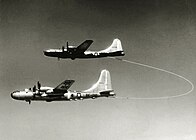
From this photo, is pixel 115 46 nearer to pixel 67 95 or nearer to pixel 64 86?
pixel 64 86

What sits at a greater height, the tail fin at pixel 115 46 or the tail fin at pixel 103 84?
the tail fin at pixel 115 46

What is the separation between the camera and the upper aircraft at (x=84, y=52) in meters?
4.76

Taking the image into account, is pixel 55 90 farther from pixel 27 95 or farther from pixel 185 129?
pixel 185 129

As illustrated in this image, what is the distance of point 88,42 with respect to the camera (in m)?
4.68

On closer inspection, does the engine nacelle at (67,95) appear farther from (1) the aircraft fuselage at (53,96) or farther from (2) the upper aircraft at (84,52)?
(2) the upper aircraft at (84,52)

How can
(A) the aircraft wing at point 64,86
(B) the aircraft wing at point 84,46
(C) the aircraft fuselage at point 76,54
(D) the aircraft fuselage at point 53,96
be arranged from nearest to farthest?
(B) the aircraft wing at point 84,46
(C) the aircraft fuselage at point 76,54
(A) the aircraft wing at point 64,86
(D) the aircraft fuselage at point 53,96

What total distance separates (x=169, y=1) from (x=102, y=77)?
61.2 inches

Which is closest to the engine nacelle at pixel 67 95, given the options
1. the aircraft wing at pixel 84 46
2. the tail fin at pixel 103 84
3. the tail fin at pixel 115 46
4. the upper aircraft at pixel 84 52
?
the tail fin at pixel 103 84

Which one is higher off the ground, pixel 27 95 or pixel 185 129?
pixel 27 95

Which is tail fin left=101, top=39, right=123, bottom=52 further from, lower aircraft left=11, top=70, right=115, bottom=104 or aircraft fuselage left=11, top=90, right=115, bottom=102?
aircraft fuselage left=11, top=90, right=115, bottom=102

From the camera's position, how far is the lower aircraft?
200 inches

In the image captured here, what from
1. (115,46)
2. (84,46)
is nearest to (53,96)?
(84,46)

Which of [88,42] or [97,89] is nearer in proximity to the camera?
[88,42]

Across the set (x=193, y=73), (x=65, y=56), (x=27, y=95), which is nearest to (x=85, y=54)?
(x=65, y=56)
